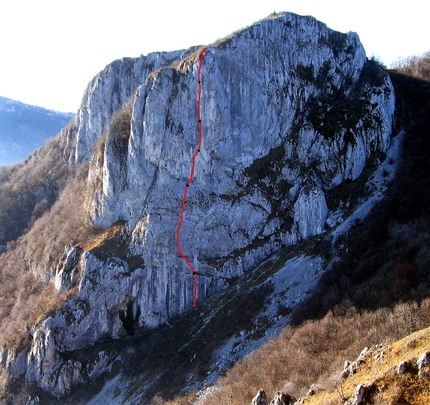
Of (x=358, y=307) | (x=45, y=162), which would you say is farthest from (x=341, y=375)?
(x=45, y=162)

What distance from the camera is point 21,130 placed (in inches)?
7195

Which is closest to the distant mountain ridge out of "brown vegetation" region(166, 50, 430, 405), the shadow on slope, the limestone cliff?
the limestone cliff

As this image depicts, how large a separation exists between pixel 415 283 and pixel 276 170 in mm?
21565

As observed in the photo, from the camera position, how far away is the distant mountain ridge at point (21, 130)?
17288 centimetres

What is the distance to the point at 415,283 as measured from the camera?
2420 centimetres

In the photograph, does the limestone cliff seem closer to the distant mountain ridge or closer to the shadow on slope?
the shadow on slope

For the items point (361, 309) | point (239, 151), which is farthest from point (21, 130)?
point (361, 309)

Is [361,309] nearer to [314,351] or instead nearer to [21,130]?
[314,351]

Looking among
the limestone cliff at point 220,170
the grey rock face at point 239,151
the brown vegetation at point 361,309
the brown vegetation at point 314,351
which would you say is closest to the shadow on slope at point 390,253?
the brown vegetation at point 361,309

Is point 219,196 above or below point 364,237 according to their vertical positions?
above

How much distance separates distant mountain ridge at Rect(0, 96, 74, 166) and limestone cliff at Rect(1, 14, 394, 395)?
15256 cm

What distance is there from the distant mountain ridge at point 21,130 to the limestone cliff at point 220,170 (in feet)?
501

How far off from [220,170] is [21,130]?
7026 inches

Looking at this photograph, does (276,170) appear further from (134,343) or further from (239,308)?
(134,343)
